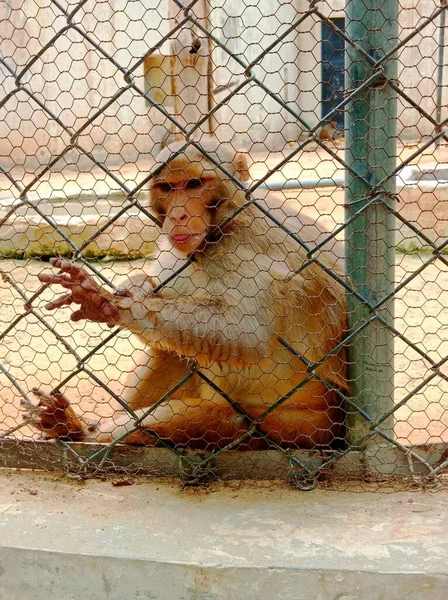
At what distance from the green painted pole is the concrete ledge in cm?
34

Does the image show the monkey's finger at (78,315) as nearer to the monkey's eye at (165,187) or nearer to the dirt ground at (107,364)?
the dirt ground at (107,364)

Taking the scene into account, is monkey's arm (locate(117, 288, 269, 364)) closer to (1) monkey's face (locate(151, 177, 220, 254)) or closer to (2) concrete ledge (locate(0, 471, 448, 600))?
(1) monkey's face (locate(151, 177, 220, 254))

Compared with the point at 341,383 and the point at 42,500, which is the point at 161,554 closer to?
the point at 42,500

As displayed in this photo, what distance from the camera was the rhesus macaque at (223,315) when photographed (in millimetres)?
2895

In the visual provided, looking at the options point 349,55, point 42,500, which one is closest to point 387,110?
point 349,55

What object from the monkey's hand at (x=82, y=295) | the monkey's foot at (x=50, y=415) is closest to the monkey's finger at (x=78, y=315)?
the monkey's hand at (x=82, y=295)

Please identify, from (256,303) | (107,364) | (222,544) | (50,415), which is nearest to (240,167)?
(256,303)

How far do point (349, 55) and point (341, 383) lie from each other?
116 cm

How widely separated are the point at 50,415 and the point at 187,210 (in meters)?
0.99

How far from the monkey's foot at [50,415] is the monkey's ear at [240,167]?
1.18 meters

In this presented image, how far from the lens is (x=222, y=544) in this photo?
2.47m

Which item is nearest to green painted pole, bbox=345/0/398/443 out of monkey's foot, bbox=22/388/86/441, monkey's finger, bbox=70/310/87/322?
monkey's finger, bbox=70/310/87/322

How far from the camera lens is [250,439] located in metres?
3.15

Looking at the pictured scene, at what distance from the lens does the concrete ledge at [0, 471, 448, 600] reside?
233cm
